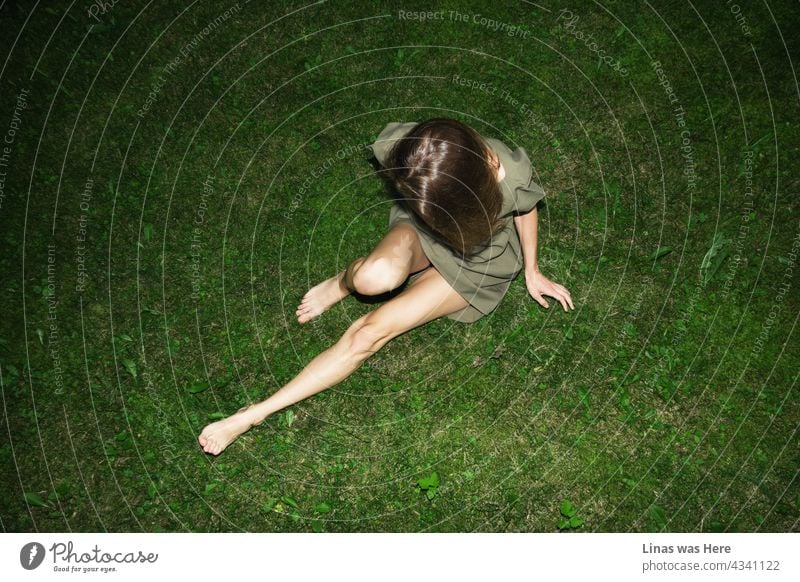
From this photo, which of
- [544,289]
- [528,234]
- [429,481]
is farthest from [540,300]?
[429,481]

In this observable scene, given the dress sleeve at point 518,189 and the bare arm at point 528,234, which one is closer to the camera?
the dress sleeve at point 518,189

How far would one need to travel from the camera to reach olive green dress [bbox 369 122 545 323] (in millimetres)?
2926

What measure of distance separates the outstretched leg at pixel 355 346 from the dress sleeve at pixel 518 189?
0.53 m

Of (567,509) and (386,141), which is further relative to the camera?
(567,509)

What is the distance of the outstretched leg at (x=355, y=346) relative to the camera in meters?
3.05

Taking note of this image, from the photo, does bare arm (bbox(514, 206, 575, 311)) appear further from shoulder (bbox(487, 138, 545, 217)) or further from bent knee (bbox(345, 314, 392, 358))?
bent knee (bbox(345, 314, 392, 358))

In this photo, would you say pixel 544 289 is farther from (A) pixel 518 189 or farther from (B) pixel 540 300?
(A) pixel 518 189

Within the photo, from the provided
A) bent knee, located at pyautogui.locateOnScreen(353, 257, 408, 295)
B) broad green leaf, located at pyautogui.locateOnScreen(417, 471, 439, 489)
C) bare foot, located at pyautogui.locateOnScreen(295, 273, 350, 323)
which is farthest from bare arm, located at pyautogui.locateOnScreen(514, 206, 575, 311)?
broad green leaf, located at pyautogui.locateOnScreen(417, 471, 439, 489)

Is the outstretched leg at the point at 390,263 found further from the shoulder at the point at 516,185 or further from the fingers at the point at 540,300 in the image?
the fingers at the point at 540,300

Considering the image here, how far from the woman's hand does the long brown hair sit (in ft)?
2.16

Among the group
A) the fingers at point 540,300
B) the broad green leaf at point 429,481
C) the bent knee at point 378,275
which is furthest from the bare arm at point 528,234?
the broad green leaf at point 429,481

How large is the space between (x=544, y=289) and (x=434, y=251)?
0.82 meters

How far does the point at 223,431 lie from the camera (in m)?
3.28
